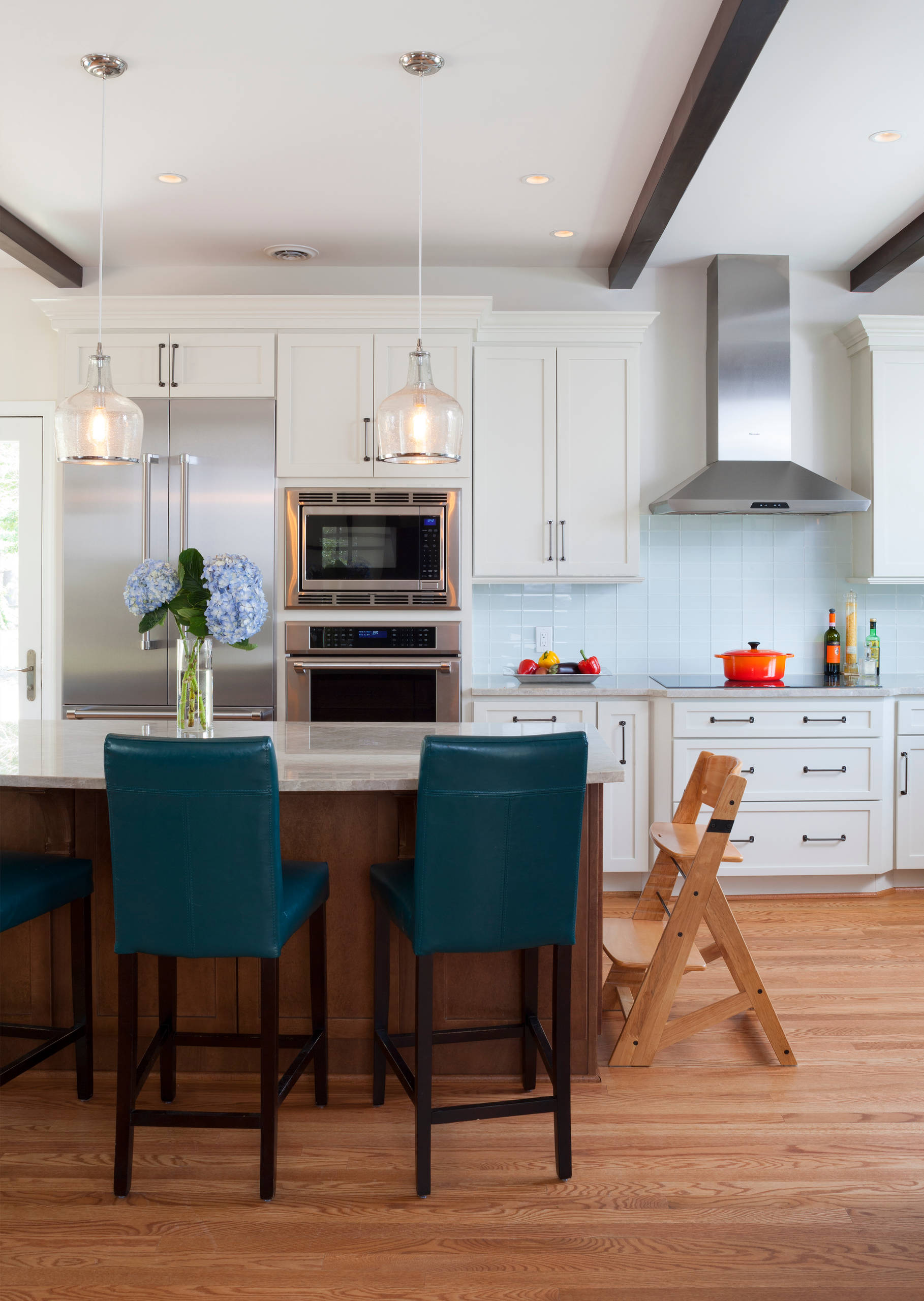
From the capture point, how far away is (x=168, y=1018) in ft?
7.48

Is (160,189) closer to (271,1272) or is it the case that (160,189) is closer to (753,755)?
(753,755)

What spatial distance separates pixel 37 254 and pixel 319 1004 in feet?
11.2

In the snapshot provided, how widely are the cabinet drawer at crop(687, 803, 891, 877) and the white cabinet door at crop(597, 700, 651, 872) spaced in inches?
15.0

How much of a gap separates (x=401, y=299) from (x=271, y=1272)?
3.44 metres

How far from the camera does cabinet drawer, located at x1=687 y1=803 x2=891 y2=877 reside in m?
4.12

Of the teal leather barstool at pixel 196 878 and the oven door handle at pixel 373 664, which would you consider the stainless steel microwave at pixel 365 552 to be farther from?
the teal leather barstool at pixel 196 878

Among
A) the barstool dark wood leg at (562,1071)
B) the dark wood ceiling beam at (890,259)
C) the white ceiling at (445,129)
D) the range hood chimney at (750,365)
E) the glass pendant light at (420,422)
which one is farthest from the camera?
the range hood chimney at (750,365)

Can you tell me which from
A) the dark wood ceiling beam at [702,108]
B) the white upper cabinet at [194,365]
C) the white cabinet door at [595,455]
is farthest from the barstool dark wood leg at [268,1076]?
the white upper cabinet at [194,365]

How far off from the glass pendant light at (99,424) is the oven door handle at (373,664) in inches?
61.5

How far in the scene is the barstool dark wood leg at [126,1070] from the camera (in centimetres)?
202

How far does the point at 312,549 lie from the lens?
4.09 m

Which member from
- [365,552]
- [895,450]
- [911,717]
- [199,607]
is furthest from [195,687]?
[895,450]

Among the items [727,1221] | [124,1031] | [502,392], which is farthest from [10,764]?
[502,392]

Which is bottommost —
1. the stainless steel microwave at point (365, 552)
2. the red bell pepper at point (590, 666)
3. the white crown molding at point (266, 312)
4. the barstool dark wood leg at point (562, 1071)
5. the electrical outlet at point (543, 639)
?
the barstool dark wood leg at point (562, 1071)
